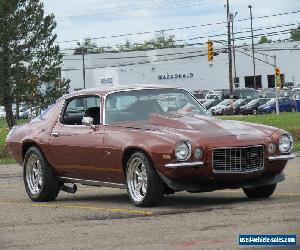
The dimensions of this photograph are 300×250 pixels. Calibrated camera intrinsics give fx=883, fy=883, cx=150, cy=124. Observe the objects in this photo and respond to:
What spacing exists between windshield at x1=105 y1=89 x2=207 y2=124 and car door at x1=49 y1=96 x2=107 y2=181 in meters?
0.25

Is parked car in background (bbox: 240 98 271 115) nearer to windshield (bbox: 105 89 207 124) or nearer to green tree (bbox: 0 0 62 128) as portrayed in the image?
green tree (bbox: 0 0 62 128)

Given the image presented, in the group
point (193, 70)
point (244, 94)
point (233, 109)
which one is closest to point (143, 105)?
point (233, 109)

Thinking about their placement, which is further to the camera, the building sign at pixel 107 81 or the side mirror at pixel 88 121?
the building sign at pixel 107 81

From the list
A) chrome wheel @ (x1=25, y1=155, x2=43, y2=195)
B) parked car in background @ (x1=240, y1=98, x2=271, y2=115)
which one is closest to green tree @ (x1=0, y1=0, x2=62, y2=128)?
parked car in background @ (x1=240, y1=98, x2=271, y2=115)

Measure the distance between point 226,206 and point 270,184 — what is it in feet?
2.82

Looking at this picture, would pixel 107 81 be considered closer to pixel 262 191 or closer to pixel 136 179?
pixel 262 191

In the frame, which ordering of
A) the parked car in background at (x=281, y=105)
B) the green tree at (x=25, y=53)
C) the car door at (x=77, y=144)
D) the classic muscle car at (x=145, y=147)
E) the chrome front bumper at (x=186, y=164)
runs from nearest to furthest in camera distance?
the chrome front bumper at (x=186, y=164), the classic muscle car at (x=145, y=147), the car door at (x=77, y=144), the green tree at (x=25, y=53), the parked car in background at (x=281, y=105)

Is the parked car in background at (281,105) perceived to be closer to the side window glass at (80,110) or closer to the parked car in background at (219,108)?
the parked car in background at (219,108)

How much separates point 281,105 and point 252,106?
2659 mm

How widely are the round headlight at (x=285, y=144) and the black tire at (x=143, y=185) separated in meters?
1.54

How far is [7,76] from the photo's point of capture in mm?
49688

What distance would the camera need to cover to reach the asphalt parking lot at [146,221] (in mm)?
8016

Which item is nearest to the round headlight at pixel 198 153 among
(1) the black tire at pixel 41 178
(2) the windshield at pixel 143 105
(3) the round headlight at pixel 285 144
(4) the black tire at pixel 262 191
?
(3) the round headlight at pixel 285 144

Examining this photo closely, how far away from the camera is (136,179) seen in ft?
35.8
